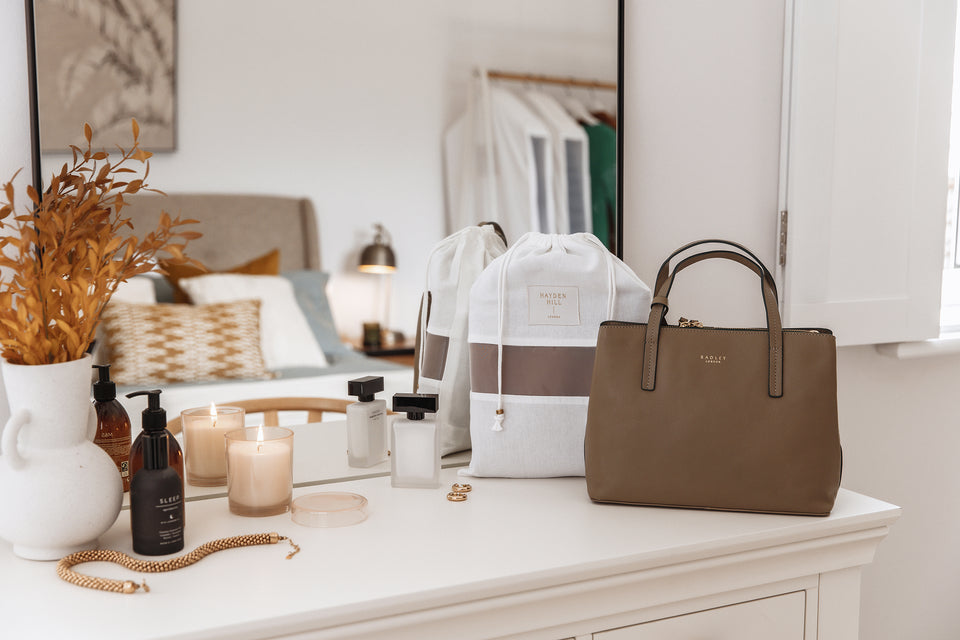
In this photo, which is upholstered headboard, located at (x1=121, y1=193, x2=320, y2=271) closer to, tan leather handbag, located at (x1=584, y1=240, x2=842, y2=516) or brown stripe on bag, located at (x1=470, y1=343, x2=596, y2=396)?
brown stripe on bag, located at (x1=470, y1=343, x2=596, y2=396)

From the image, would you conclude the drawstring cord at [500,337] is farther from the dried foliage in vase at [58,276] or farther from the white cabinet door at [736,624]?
the dried foliage in vase at [58,276]

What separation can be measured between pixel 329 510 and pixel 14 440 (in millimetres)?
357

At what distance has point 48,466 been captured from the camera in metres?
0.86

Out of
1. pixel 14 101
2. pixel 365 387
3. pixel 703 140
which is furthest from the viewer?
pixel 703 140

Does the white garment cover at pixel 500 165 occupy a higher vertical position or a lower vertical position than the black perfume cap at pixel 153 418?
higher

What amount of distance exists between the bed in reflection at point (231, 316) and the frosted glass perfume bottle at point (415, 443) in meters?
0.19

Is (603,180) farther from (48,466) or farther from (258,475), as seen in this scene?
(48,466)

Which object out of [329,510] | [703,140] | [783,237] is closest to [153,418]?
[329,510]

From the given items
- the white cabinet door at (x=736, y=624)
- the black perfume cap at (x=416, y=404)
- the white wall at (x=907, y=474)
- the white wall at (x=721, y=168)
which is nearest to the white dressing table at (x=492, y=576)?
the white cabinet door at (x=736, y=624)

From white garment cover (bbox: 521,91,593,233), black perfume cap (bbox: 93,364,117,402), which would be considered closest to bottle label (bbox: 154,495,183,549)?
black perfume cap (bbox: 93,364,117,402)

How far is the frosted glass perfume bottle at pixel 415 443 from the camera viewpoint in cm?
111

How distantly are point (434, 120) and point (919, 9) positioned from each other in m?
1.01

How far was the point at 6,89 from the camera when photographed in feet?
3.62

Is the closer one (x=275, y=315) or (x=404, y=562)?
(x=404, y=562)
